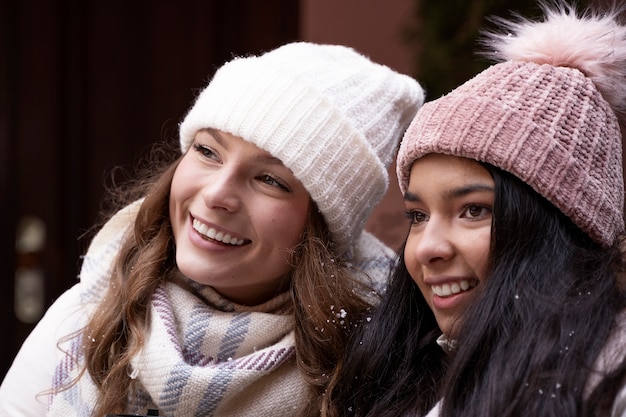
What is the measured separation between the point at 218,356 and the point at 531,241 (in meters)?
0.74

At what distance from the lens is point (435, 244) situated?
5.43 ft

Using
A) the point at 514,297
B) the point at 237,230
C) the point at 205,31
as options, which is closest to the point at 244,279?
the point at 237,230

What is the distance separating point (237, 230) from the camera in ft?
6.67

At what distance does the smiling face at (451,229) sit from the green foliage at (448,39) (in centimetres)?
114

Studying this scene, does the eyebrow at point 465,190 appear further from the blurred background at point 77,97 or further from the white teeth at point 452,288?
the blurred background at point 77,97

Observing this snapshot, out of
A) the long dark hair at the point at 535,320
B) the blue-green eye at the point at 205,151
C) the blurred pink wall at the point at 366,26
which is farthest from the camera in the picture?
the blurred pink wall at the point at 366,26

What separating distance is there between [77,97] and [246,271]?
5.93ft

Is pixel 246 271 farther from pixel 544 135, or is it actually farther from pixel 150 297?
pixel 544 135

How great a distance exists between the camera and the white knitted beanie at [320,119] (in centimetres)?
203

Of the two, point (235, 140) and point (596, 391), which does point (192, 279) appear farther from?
point (596, 391)

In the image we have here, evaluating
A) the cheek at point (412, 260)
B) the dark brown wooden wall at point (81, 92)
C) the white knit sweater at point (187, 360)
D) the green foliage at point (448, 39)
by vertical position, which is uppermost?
the cheek at point (412, 260)

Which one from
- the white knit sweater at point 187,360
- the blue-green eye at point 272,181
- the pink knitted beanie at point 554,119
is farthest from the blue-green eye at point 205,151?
the pink knitted beanie at point 554,119

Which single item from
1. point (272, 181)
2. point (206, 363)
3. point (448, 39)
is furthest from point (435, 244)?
point (448, 39)

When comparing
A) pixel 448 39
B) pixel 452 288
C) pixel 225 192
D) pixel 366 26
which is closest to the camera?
pixel 452 288
